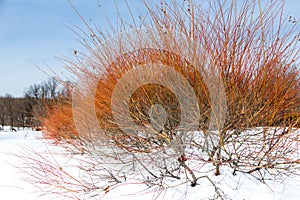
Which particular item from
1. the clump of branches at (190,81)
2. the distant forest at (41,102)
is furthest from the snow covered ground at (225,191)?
the distant forest at (41,102)

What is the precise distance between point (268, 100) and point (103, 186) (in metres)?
1.61

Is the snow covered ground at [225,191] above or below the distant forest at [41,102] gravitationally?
below

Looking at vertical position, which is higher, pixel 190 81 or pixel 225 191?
pixel 190 81

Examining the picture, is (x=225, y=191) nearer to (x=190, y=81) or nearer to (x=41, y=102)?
(x=190, y=81)

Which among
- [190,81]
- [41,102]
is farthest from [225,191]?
[41,102]

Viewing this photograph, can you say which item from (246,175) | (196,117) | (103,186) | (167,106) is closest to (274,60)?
(196,117)

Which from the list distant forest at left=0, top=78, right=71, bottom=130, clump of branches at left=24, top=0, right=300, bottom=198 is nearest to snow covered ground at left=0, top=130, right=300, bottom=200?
clump of branches at left=24, top=0, right=300, bottom=198

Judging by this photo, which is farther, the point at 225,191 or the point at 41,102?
the point at 41,102

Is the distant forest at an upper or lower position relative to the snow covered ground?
upper

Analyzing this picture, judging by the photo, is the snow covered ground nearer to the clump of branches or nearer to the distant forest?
the clump of branches

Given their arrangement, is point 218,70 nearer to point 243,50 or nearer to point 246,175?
point 243,50

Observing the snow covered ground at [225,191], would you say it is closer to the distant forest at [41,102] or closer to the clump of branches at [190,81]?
the clump of branches at [190,81]

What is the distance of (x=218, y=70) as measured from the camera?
1.81m

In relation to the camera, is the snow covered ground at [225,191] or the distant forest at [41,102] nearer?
the snow covered ground at [225,191]
